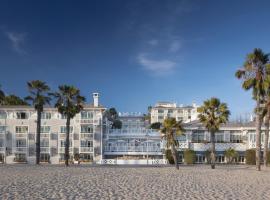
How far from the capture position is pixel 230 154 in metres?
73.1

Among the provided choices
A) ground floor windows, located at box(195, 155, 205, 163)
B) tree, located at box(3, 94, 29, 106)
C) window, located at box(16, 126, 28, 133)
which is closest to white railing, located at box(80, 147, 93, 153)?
window, located at box(16, 126, 28, 133)

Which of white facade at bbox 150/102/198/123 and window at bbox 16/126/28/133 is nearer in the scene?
window at bbox 16/126/28/133

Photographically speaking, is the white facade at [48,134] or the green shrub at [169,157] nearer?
the green shrub at [169,157]

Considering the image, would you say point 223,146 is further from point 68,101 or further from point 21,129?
point 21,129

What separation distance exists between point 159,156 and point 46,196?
188 feet

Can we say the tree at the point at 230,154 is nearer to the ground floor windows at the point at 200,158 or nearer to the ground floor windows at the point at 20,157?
the ground floor windows at the point at 200,158

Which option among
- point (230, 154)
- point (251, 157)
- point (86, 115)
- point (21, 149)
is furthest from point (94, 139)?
point (251, 157)

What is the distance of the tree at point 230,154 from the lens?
240 feet

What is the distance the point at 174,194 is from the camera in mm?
22531

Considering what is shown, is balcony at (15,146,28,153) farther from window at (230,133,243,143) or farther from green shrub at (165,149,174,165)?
window at (230,133,243,143)

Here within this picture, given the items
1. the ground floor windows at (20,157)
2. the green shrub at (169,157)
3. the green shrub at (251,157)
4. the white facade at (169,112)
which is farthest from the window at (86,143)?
the white facade at (169,112)

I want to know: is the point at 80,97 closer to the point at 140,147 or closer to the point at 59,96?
the point at 59,96

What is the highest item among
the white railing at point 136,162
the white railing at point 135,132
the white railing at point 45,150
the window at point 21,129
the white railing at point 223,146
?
the window at point 21,129

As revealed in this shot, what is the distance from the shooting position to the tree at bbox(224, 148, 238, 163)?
7319cm
